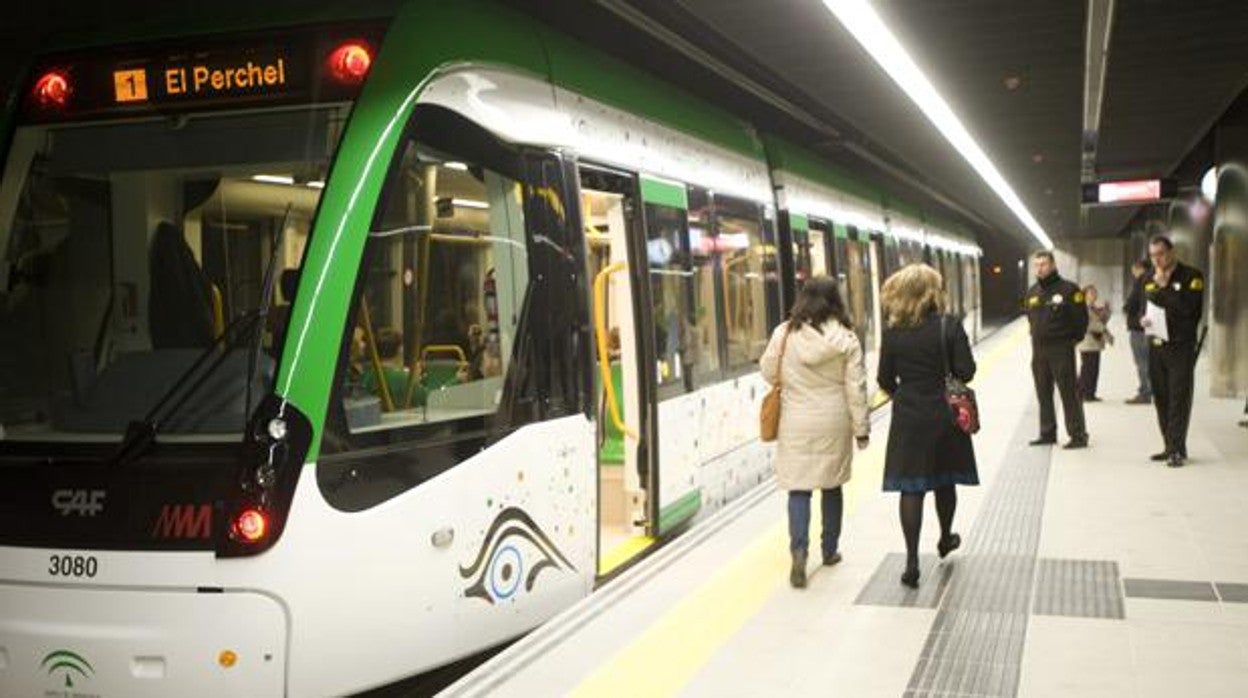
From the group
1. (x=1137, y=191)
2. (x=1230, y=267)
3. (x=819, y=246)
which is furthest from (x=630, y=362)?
(x=1137, y=191)

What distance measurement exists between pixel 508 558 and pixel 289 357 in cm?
134

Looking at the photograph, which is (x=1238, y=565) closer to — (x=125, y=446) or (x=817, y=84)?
(x=125, y=446)

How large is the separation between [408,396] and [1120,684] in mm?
2840

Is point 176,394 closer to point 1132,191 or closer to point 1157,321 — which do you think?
point 1157,321

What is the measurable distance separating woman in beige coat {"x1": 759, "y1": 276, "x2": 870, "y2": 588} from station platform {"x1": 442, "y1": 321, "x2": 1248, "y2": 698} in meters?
0.55

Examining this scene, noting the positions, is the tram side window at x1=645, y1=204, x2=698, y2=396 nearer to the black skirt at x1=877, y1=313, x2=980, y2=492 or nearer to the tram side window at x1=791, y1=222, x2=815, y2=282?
the black skirt at x1=877, y1=313, x2=980, y2=492

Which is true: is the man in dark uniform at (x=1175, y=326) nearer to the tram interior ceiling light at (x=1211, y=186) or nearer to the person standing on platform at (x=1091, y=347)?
the person standing on platform at (x=1091, y=347)

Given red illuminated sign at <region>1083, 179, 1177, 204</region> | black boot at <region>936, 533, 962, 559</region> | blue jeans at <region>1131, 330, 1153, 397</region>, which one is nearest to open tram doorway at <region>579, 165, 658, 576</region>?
black boot at <region>936, 533, 962, 559</region>

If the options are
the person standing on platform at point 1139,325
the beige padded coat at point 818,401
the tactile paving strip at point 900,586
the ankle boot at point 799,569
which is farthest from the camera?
the person standing on platform at point 1139,325

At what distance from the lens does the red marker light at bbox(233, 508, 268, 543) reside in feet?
12.6

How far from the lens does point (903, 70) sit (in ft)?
34.8

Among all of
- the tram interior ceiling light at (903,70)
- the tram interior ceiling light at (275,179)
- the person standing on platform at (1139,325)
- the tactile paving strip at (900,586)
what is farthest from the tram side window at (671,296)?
the person standing on platform at (1139,325)

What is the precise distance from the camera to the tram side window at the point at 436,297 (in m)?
4.20

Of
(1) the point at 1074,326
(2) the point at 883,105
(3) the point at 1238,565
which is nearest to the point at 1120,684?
(3) the point at 1238,565
